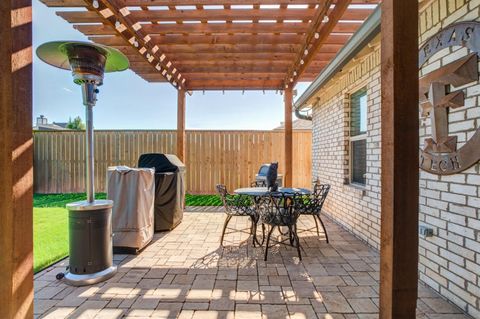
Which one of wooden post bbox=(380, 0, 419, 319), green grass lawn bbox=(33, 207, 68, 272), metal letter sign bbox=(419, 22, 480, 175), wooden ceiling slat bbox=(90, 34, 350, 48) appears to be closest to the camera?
wooden post bbox=(380, 0, 419, 319)

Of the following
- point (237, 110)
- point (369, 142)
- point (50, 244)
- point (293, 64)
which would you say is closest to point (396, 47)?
point (369, 142)

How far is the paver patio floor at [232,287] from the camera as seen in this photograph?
7.04 ft

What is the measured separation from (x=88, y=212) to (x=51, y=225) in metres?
2.60

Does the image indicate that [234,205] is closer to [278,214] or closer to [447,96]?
[278,214]

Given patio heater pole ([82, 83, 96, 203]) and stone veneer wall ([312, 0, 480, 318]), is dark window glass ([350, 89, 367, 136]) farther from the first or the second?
patio heater pole ([82, 83, 96, 203])

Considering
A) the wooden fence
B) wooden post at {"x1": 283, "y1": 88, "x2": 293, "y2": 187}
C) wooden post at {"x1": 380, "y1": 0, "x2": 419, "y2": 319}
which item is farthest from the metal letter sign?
the wooden fence

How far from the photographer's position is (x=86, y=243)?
2.67 meters

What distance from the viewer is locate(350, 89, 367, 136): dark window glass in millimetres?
4176

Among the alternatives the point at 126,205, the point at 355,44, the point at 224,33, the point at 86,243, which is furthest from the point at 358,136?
the point at 86,243

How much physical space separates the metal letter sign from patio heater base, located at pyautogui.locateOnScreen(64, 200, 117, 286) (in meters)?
3.26

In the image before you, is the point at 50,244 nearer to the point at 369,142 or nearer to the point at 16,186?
the point at 16,186

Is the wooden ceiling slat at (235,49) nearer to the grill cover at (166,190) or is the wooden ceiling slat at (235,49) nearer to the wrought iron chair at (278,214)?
the grill cover at (166,190)

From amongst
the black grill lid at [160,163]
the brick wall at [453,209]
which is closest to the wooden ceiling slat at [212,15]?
the brick wall at [453,209]

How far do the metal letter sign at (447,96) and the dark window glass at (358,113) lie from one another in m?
1.59
